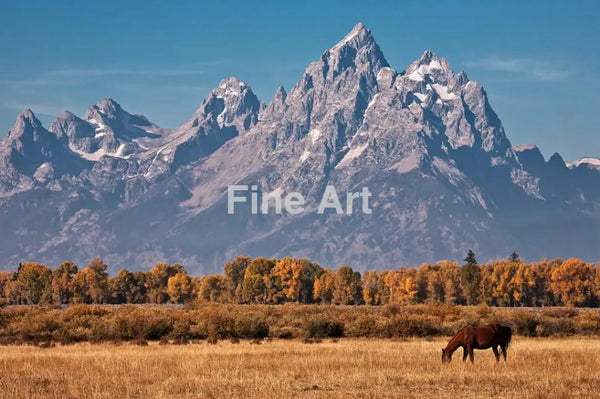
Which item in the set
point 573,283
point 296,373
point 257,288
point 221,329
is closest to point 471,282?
point 573,283

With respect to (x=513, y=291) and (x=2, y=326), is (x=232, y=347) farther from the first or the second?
(x=513, y=291)

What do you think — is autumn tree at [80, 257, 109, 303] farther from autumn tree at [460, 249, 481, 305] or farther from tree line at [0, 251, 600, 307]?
autumn tree at [460, 249, 481, 305]

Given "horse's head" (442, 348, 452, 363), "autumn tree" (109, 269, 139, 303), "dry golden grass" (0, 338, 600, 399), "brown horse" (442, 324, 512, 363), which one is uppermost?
"autumn tree" (109, 269, 139, 303)

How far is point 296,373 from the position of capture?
34375 millimetres

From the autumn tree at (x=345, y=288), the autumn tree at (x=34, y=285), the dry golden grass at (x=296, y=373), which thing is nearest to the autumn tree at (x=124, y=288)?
the autumn tree at (x=34, y=285)

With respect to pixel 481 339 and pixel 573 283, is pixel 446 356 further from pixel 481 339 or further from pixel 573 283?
pixel 573 283

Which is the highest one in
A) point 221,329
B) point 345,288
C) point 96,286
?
point 345,288

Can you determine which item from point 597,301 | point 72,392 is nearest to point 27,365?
point 72,392

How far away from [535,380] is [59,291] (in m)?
164

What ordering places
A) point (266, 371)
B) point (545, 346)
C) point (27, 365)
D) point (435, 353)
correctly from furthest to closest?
1. point (545, 346)
2. point (435, 353)
3. point (27, 365)
4. point (266, 371)

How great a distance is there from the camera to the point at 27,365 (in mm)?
38156

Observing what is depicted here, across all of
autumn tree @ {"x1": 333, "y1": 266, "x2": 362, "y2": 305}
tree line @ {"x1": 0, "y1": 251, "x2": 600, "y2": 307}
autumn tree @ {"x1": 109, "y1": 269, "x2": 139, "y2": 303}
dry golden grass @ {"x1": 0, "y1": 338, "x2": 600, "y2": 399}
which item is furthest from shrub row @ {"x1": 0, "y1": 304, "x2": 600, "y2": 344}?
autumn tree @ {"x1": 333, "y1": 266, "x2": 362, "y2": 305}

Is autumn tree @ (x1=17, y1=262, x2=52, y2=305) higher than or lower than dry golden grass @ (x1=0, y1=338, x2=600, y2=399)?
higher

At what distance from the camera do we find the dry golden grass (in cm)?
2995
